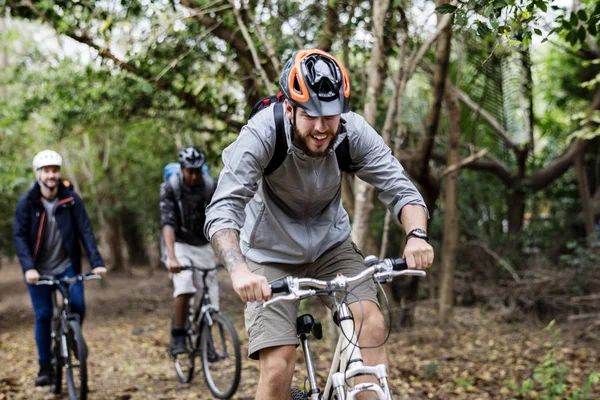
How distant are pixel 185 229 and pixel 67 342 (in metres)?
1.58

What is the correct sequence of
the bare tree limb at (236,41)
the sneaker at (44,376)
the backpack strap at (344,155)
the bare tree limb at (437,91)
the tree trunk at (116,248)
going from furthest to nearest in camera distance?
the tree trunk at (116,248) → the bare tree limb at (236,41) → the bare tree limb at (437,91) → the sneaker at (44,376) → the backpack strap at (344,155)

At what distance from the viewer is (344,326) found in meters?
3.03

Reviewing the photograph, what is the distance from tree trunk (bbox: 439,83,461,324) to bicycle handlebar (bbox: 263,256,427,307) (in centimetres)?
544

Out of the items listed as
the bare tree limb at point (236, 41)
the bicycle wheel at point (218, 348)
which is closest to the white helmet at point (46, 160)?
the bicycle wheel at point (218, 348)

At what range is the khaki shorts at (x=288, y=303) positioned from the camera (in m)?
3.23

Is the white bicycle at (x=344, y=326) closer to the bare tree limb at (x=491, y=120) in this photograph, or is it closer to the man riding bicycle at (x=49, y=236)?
the man riding bicycle at (x=49, y=236)

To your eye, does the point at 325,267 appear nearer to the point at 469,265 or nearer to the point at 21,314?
the point at 469,265

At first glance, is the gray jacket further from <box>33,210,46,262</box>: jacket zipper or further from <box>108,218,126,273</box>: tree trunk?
<box>108,218,126,273</box>: tree trunk

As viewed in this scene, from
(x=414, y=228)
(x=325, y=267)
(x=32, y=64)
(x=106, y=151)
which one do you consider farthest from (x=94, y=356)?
(x=106, y=151)

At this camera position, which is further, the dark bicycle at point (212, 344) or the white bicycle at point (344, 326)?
the dark bicycle at point (212, 344)

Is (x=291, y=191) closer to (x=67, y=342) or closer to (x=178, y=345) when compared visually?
(x=67, y=342)

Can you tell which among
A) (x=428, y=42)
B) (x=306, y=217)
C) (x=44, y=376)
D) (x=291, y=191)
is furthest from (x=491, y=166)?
(x=291, y=191)

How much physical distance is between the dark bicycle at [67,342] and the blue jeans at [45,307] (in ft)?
0.17

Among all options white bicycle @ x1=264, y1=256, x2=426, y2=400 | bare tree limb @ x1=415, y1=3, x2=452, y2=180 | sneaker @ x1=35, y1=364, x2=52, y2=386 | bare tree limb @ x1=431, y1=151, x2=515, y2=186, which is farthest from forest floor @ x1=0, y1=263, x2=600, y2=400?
white bicycle @ x1=264, y1=256, x2=426, y2=400
